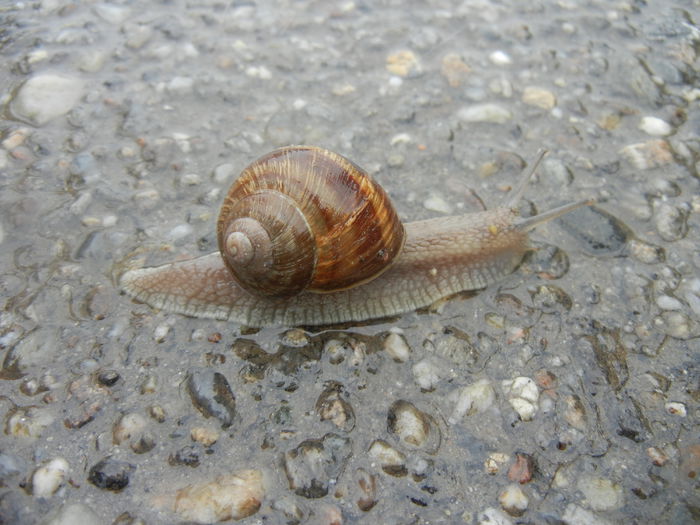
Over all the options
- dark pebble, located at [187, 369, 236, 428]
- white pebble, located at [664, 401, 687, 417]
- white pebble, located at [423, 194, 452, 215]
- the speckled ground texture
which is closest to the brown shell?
the speckled ground texture

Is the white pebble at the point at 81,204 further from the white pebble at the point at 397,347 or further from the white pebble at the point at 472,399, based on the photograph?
the white pebble at the point at 472,399

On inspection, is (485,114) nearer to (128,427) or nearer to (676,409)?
(676,409)

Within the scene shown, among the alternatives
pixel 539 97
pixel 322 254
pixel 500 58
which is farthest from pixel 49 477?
pixel 500 58

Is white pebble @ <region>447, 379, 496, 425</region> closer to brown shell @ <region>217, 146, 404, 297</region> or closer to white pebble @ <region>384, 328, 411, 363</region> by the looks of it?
white pebble @ <region>384, 328, 411, 363</region>

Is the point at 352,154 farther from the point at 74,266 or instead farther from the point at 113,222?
the point at 74,266

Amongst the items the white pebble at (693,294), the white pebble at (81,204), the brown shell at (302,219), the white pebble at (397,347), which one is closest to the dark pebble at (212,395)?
the brown shell at (302,219)

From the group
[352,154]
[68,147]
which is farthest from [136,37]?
[352,154]
